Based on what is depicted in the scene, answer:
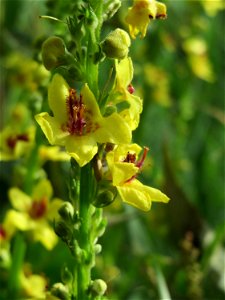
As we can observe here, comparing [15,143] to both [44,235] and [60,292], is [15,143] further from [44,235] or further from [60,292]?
[60,292]

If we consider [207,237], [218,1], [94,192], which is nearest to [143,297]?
[207,237]

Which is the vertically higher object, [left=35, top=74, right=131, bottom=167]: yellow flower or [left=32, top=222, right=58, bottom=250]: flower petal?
[left=35, top=74, right=131, bottom=167]: yellow flower

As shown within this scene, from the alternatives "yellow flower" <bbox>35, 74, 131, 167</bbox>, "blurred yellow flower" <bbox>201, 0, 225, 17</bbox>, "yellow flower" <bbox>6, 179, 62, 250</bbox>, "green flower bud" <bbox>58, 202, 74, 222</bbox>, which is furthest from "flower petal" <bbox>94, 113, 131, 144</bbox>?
"blurred yellow flower" <bbox>201, 0, 225, 17</bbox>

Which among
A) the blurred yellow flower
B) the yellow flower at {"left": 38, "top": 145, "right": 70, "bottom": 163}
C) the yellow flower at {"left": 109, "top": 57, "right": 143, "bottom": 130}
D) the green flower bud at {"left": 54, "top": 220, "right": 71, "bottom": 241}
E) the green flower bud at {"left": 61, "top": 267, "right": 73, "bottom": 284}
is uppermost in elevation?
the yellow flower at {"left": 109, "top": 57, "right": 143, "bottom": 130}

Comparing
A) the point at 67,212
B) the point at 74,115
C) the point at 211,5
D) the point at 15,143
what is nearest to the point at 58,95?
the point at 74,115

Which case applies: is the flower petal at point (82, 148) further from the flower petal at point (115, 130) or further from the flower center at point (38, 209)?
the flower center at point (38, 209)

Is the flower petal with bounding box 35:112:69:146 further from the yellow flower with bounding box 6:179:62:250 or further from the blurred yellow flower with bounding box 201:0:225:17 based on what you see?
the blurred yellow flower with bounding box 201:0:225:17
